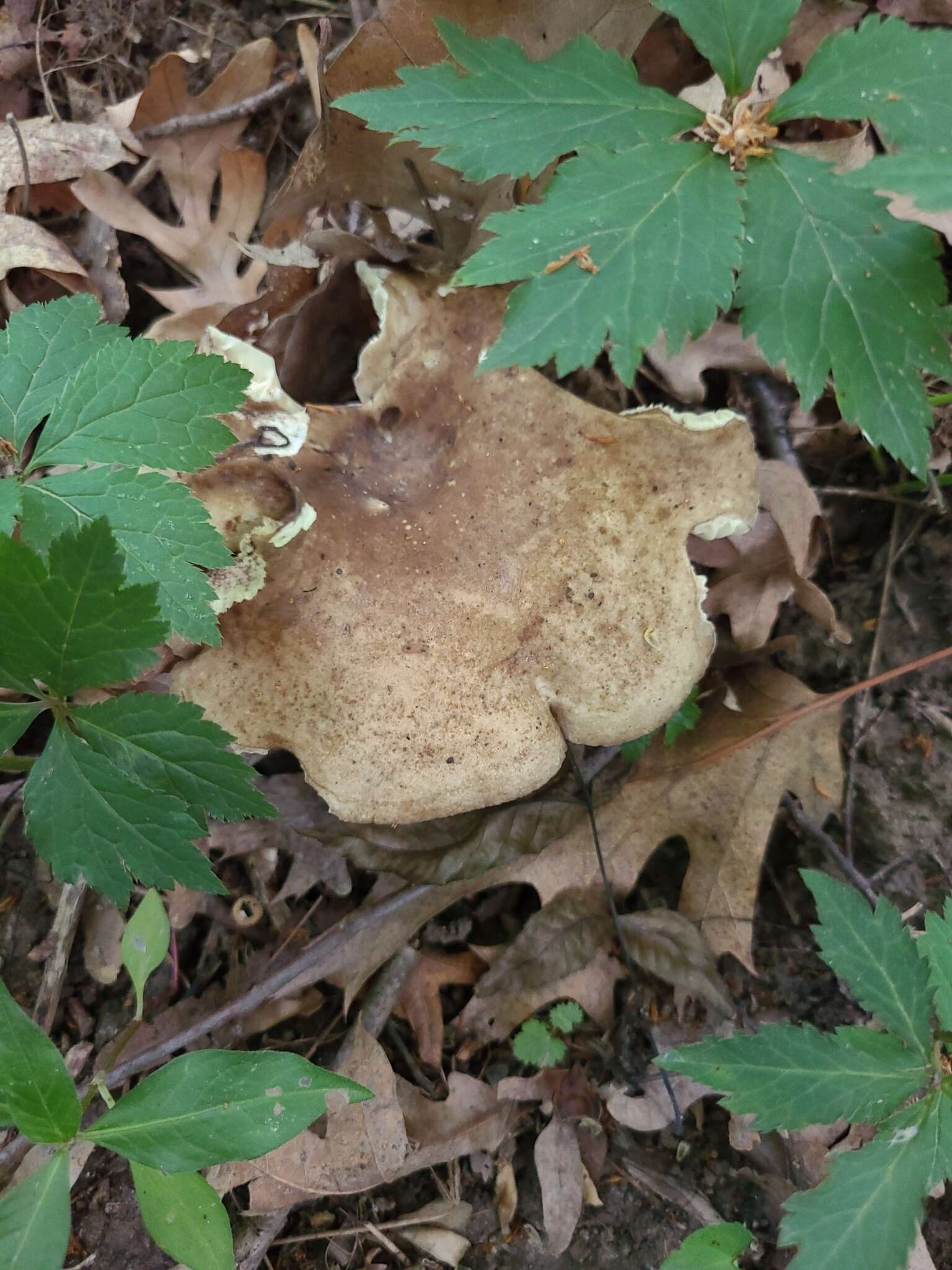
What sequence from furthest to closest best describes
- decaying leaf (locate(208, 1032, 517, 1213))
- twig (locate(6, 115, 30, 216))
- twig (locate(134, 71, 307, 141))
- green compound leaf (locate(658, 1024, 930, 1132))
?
1. twig (locate(134, 71, 307, 141))
2. twig (locate(6, 115, 30, 216))
3. decaying leaf (locate(208, 1032, 517, 1213))
4. green compound leaf (locate(658, 1024, 930, 1132))

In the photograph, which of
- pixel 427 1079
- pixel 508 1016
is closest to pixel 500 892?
pixel 508 1016

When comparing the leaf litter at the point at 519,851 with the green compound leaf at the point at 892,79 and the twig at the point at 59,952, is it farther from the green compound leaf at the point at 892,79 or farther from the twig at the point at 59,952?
the green compound leaf at the point at 892,79

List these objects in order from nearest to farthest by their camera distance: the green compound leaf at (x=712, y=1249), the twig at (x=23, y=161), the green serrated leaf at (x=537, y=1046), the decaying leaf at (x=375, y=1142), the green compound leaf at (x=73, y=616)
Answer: the green compound leaf at (x=73, y=616) → the green compound leaf at (x=712, y=1249) → the decaying leaf at (x=375, y=1142) → the green serrated leaf at (x=537, y=1046) → the twig at (x=23, y=161)

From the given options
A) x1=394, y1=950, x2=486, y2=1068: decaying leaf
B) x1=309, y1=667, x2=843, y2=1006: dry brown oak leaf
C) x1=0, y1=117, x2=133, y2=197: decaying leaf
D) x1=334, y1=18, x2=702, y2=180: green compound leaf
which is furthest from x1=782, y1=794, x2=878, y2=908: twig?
x1=0, y1=117, x2=133, y2=197: decaying leaf

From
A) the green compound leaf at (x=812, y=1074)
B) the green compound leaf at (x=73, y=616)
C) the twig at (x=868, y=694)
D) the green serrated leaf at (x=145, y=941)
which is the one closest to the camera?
the green compound leaf at (x=73, y=616)

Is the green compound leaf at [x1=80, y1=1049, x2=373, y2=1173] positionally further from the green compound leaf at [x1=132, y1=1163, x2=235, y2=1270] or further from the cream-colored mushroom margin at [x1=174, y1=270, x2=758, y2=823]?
the cream-colored mushroom margin at [x1=174, y1=270, x2=758, y2=823]

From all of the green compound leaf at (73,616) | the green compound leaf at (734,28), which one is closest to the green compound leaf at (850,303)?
the green compound leaf at (734,28)
